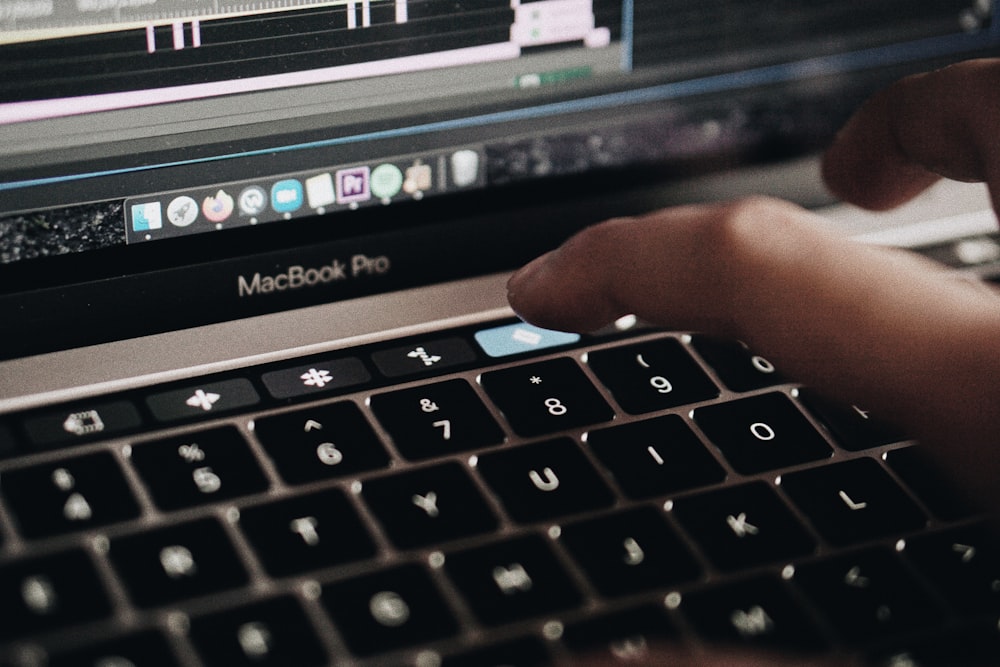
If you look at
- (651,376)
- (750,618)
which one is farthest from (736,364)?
(750,618)

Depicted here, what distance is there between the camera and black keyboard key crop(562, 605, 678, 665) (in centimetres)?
41

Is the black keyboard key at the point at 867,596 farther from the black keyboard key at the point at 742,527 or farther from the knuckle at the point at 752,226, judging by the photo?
the knuckle at the point at 752,226

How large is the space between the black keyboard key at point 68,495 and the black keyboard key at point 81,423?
17 mm

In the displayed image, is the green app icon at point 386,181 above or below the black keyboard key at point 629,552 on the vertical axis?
above

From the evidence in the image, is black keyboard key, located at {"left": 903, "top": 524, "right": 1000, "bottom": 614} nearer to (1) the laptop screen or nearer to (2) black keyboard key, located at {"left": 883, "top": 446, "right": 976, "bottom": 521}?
(2) black keyboard key, located at {"left": 883, "top": 446, "right": 976, "bottom": 521}

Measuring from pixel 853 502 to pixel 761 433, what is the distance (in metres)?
0.05

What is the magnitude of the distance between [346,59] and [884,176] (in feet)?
0.94

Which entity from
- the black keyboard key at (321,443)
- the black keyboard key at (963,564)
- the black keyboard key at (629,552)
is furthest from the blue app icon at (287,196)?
the black keyboard key at (963,564)

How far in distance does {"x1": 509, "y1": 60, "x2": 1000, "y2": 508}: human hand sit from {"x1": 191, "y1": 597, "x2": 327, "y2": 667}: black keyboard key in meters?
0.20

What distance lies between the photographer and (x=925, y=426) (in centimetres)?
46

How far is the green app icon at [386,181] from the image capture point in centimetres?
55

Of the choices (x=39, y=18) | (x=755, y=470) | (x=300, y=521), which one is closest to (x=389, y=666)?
(x=300, y=521)

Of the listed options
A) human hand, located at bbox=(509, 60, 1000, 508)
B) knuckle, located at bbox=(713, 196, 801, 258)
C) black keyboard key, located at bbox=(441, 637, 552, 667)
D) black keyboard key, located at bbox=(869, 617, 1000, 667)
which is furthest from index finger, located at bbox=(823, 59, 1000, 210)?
black keyboard key, located at bbox=(441, 637, 552, 667)

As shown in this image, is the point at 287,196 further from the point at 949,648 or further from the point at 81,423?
the point at 949,648
